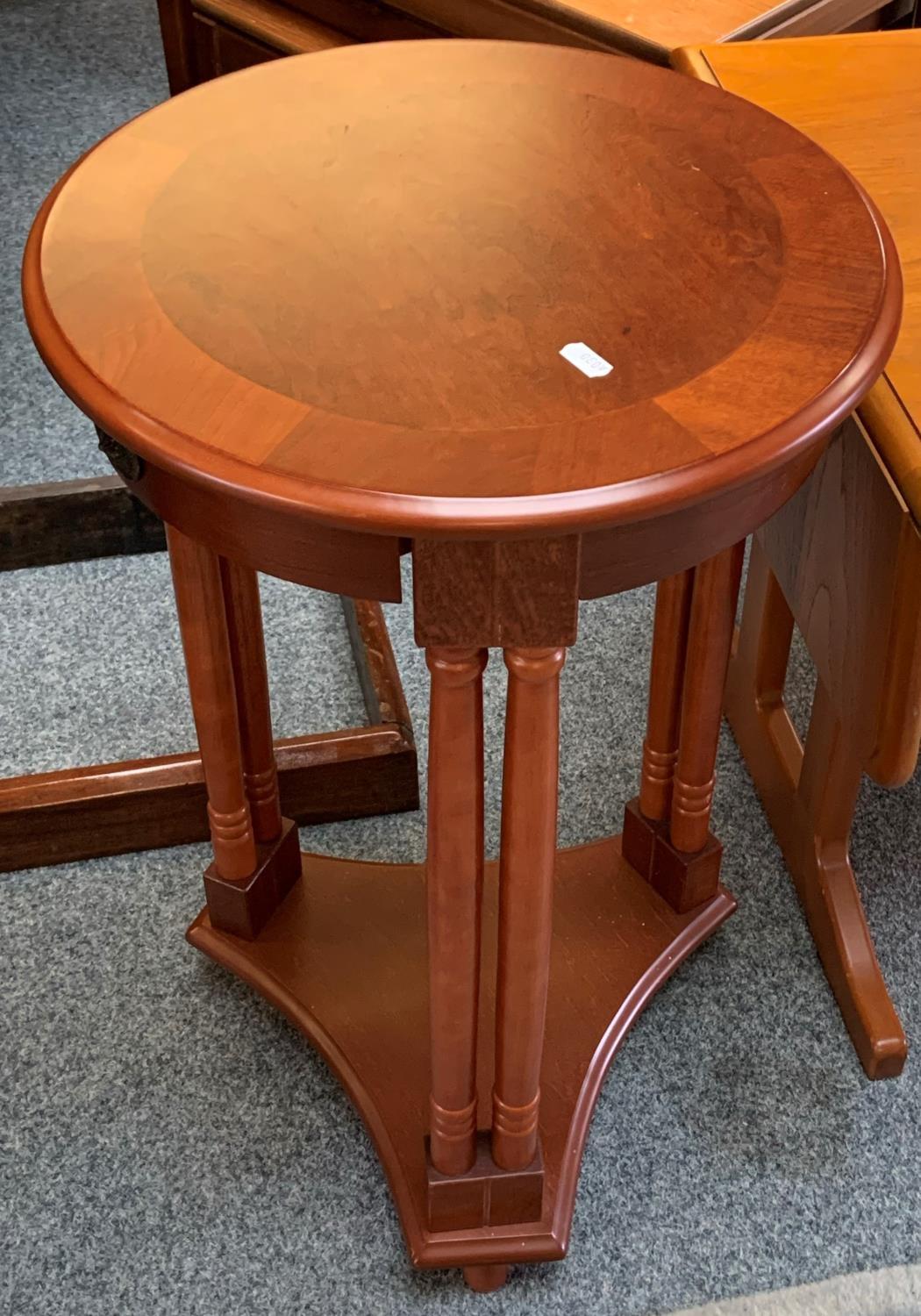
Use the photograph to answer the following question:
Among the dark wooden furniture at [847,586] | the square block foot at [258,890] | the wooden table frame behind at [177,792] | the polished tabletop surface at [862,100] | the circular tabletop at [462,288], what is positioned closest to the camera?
the circular tabletop at [462,288]

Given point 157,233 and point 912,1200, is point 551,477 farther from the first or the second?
→ point 912,1200

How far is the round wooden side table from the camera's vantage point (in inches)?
28.5

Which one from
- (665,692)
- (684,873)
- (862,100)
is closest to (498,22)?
(862,100)

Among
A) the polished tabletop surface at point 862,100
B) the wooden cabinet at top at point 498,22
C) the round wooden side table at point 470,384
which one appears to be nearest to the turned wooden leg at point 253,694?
the round wooden side table at point 470,384

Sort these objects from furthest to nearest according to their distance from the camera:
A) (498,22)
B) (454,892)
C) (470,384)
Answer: (498,22) → (454,892) → (470,384)

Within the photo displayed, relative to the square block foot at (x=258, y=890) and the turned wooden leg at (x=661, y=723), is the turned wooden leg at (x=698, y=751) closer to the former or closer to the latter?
the turned wooden leg at (x=661, y=723)

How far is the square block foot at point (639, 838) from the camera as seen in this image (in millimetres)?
1338

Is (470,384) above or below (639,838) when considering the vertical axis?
above

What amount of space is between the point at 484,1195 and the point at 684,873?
37 centimetres

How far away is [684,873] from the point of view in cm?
131

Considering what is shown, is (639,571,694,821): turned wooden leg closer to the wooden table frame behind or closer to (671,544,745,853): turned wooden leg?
(671,544,745,853): turned wooden leg

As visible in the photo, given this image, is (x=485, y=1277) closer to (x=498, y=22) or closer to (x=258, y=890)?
(x=258, y=890)

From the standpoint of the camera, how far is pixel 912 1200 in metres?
1.20

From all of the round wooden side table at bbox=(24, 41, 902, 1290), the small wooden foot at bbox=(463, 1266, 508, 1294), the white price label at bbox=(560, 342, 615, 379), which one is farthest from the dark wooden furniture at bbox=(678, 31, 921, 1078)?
the small wooden foot at bbox=(463, 1266, 508, 1294)
